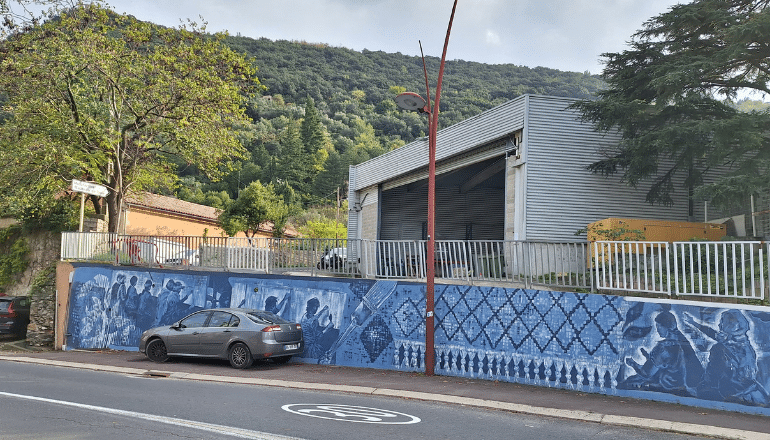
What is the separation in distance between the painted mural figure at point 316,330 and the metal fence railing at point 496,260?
98cm

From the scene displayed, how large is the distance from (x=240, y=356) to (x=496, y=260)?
6155mm

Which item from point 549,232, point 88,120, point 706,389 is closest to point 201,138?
point 88,120

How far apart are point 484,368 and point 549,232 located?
6223 millimetres

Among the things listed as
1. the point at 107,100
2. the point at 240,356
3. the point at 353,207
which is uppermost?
the point at 107,100

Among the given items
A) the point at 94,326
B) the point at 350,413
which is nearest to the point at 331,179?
the point at 94,326

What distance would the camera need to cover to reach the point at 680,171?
17812 mm

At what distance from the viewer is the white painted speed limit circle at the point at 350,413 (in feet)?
26.4

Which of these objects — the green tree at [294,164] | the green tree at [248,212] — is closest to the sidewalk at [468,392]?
the green tree at [248,212]

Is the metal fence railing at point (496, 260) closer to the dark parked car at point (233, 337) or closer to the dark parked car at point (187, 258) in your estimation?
the dark parked car at point (187, 258)

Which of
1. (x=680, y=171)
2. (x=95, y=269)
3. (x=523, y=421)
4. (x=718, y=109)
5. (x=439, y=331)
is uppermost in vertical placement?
(x=718, y=109)

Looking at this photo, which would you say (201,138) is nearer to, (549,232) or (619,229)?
(549,232)

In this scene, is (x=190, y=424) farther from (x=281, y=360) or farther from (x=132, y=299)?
(x=132, y=299)

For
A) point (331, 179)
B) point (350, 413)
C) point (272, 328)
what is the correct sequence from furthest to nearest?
point (331, 179) → point (272, 328) → point (350, 413)

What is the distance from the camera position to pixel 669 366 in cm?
1001
